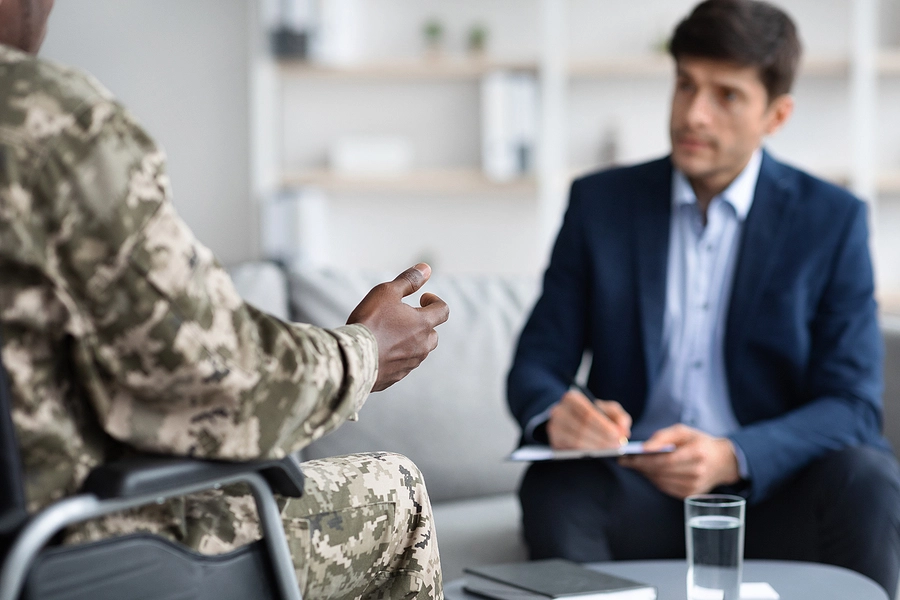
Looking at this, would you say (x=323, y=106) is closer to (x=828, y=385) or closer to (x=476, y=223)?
(x=476, y=223)

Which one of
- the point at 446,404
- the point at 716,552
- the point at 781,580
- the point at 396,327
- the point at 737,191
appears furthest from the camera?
the point at 446,404

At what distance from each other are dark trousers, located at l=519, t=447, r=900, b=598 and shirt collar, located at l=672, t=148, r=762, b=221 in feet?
1.63

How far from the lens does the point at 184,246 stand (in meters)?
0.78

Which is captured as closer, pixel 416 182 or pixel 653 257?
pixel 653 257

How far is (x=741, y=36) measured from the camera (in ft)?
6.03

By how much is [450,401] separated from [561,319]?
0.93 feet

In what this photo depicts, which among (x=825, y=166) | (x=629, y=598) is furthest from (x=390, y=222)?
(x=629, y=598)

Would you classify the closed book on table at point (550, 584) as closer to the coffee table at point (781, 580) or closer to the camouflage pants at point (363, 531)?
the coffee table at point (781, 580)

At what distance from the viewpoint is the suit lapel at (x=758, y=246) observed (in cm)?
180

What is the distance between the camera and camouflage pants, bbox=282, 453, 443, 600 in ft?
3.19

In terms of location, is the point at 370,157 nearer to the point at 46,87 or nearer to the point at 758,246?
the point at 758,246

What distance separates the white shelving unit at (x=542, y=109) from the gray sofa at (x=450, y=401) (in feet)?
4.96

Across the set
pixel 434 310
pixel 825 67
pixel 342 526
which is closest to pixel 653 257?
pixel 434 310

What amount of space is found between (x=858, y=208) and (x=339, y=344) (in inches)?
51.1
